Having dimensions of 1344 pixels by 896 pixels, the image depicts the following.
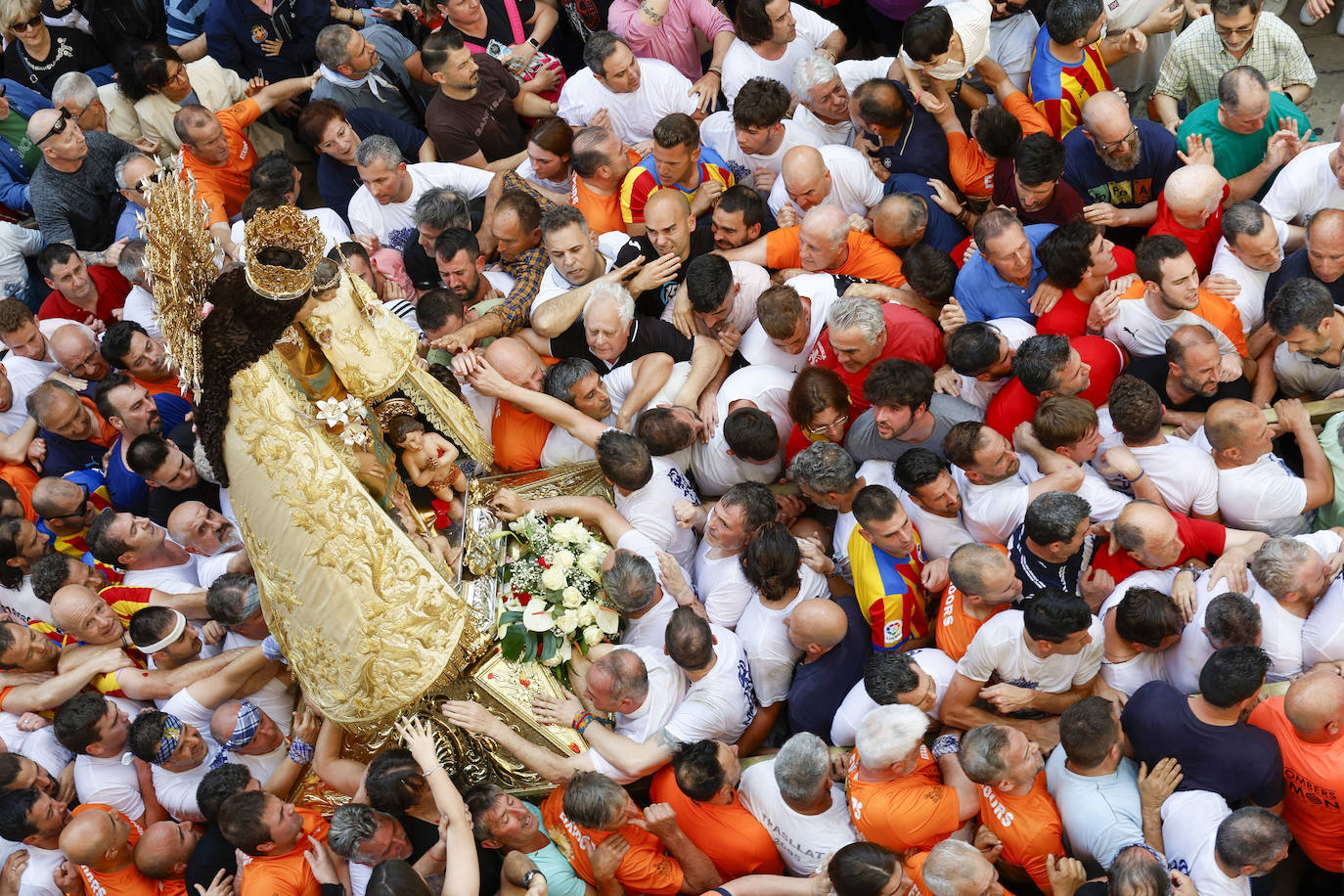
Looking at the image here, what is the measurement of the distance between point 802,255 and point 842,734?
2.36 m

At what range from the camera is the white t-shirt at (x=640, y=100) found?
24.1 feet

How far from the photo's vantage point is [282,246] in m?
4.29

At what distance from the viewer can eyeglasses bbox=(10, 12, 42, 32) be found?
820 cm

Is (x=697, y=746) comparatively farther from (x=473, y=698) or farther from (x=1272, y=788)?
(x=1272, y=788)

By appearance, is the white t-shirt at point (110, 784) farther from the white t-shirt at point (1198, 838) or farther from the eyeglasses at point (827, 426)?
the white t-shirt at point (1198, 838)

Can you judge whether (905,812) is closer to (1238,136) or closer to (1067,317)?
(1067,317)

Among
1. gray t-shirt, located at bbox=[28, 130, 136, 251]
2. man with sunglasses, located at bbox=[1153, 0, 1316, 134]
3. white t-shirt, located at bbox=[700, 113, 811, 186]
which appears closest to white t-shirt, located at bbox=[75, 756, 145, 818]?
gray t-shirt, located at bbox=[28, 130, 136, 251]

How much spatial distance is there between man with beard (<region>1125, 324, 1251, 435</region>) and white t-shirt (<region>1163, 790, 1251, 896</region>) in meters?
1.75

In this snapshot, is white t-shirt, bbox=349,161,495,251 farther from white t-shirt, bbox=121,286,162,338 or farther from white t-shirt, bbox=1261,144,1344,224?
white t-shirt, bbox=1261,144,1344,224

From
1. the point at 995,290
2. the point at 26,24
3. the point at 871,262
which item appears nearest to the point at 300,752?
the point at 871,262

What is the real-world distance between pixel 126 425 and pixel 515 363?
7.79ft

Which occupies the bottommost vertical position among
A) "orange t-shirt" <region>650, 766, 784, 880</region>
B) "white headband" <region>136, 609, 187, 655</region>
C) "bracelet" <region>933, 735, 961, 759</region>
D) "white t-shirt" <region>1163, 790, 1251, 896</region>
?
"white headband" <region>136, 609, 187, 655</region>

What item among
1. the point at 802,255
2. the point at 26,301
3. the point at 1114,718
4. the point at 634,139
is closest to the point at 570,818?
the point at 1114,718

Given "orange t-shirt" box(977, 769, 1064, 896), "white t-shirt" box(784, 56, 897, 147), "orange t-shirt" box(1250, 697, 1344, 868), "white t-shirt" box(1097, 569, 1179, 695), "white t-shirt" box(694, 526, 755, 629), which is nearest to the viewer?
"orange t-shirt" box(1250, 697, 1344, 868)
